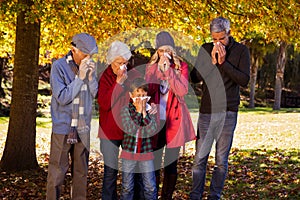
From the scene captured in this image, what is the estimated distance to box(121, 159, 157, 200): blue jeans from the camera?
539cm

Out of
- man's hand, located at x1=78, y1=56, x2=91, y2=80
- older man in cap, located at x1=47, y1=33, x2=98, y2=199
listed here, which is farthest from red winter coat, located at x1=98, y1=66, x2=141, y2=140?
man's hand, located at x1=78, y1=56, x2=91, y2=80

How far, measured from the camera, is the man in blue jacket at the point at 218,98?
558cm

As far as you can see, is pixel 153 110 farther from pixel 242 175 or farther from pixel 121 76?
pixel 242 175

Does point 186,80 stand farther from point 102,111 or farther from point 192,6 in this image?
point 192,6

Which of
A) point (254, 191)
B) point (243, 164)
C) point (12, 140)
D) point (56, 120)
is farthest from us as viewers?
point (243, 164)

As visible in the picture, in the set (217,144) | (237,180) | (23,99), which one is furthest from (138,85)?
(23,99)

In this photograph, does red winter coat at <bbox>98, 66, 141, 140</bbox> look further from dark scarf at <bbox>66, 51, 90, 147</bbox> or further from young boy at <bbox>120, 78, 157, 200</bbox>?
dark scarf at <bbox>66, 51, 90, 147</bbox>

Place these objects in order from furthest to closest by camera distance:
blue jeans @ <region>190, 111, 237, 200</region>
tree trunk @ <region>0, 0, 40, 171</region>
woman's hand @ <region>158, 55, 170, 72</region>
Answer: tree trunk @ <region>0, 0, 40, 171</region> < blue jeans @ <region>190, 111, 237, 200</region> < woman's hand @ <region>158, 55, 170, 72</region>

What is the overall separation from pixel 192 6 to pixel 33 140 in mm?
4260

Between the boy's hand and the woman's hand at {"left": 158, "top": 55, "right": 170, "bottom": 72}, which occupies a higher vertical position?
the woman's hand at {"left": 158, "top": 55, "right": 170, "bottom": 72}

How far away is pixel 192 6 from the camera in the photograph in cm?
948

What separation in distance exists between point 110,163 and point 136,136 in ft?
1.49

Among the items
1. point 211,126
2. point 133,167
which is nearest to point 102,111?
point 133,167

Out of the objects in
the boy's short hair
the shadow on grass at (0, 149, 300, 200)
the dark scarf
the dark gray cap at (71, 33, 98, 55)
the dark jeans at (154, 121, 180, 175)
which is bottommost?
the shadow on grass at (0, 149, 300, 200)
